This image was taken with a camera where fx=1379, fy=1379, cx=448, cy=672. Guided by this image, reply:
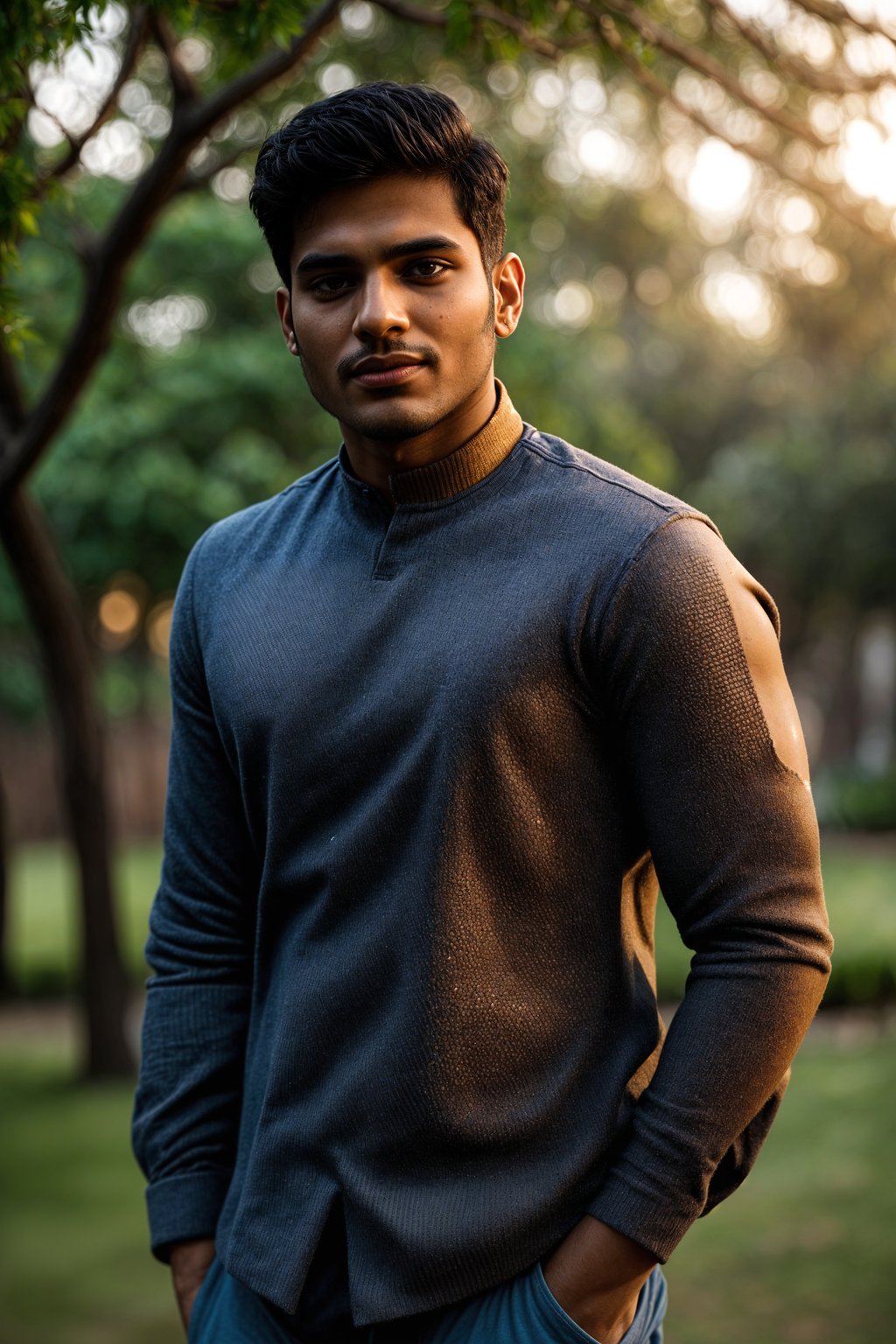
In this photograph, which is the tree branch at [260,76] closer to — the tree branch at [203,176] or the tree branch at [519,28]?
the tree branch at [519,28]

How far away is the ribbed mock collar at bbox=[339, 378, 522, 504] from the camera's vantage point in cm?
170

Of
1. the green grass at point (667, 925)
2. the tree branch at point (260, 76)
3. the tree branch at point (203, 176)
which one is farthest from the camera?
the green grass at point (667, 925)

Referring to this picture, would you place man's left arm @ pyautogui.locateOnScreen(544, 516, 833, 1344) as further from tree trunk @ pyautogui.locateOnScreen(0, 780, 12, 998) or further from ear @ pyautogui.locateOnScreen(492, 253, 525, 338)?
tree trunk @ pyautogui.locateOnScreen(0, 780, 12, 998)

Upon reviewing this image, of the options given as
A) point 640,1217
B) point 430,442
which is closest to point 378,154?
point 430,442

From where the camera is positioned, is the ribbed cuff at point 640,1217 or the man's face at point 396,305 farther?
the man's face at point 396,305

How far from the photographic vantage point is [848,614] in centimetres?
2142

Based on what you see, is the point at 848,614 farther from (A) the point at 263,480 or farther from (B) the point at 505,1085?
(B) the point at 505,1085

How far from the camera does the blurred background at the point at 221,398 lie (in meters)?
3.21

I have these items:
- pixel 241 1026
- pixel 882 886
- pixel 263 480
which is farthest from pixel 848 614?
pixel 241 1026

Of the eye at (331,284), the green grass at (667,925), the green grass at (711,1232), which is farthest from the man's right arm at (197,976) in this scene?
the green grass at (667,925)

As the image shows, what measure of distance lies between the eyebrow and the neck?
0.18m

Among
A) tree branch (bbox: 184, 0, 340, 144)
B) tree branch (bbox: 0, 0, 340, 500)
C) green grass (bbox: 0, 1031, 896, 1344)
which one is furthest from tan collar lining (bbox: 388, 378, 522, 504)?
green grass (bbox: 0, 1031, 896, 1344)

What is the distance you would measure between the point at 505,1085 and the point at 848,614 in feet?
68.3

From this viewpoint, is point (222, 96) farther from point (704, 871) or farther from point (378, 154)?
point (704, 871)
